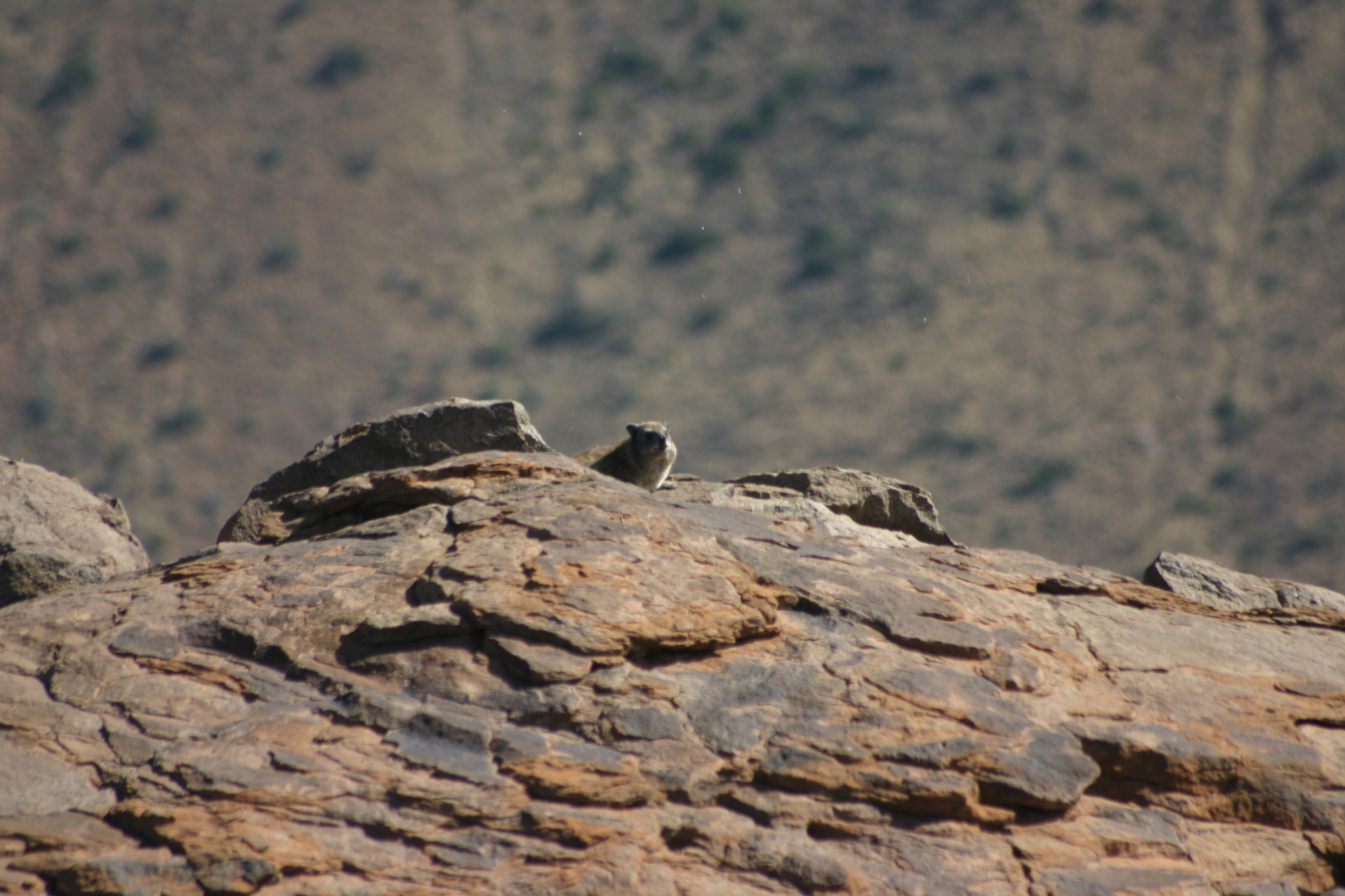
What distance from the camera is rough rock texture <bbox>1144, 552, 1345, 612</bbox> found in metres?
7.54

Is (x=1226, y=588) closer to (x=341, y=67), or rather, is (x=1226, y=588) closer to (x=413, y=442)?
(x=413, y=442)

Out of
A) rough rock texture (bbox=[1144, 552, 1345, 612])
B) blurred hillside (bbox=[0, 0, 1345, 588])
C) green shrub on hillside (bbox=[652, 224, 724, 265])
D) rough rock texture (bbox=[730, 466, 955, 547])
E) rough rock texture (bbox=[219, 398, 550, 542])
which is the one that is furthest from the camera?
green shrub on hillside (bbox=[652, 224, 724, 265])

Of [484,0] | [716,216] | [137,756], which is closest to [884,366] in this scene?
[716,216]

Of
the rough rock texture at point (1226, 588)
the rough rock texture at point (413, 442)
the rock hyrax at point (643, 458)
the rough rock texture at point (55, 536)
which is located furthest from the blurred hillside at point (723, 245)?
the rough rock texture at point (55, 536)

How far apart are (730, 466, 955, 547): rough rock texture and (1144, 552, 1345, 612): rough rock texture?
1334 millimetres

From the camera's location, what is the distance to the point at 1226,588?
766cm

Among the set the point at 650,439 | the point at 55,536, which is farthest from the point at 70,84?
the point at 55,536

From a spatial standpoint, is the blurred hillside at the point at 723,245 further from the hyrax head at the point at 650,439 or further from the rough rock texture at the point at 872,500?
the rough rock texture at the point at 872,500

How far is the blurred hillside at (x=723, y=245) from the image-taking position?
36531mm

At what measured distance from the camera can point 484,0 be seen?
170 feet

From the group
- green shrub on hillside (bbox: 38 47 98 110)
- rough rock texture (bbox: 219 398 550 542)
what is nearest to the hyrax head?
rough rock texture (bbox: 219 398 550 542)

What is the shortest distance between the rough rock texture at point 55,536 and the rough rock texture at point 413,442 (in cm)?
88

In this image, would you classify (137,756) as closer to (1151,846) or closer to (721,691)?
(721,691)

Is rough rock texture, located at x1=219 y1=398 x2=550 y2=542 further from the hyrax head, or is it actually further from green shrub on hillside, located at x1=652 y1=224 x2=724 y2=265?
green shrub on hillside, located at x1=652 y1=224 x2=724 y2=265
